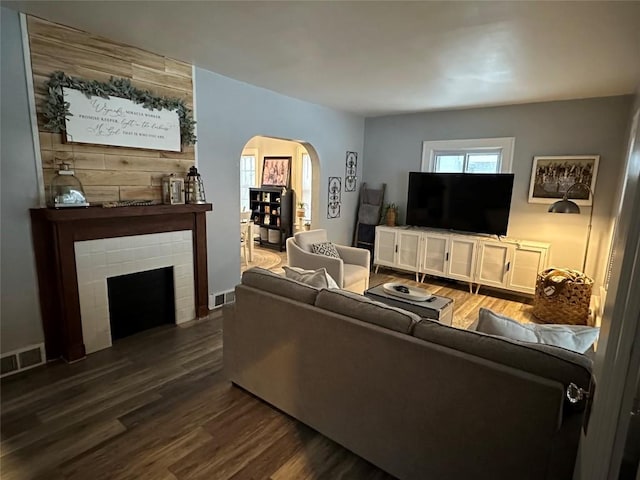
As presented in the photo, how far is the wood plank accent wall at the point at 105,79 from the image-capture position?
8.00 ft

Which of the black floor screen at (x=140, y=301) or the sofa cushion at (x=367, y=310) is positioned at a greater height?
the sofa cushion at (x=367, y=310)

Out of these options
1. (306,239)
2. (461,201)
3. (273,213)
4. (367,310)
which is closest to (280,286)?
(367,310)

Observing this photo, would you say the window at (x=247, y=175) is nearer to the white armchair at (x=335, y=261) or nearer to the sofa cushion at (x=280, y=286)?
the white armchair at (x=335, y=261)

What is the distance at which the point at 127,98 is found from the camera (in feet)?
9.38

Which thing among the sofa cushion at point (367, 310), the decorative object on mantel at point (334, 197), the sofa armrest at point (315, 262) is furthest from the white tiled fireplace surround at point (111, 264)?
the decorative object on mantel at point (334, 197)

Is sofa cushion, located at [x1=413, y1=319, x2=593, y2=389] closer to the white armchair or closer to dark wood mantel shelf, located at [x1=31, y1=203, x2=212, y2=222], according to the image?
the white armchair

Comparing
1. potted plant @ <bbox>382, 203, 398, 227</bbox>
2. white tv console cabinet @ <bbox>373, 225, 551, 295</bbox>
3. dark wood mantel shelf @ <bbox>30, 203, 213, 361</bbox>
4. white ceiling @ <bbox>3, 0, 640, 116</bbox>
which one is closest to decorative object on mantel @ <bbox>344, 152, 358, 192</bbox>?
potted plant @ <bbox>382, 203, 398, 227</bbox>

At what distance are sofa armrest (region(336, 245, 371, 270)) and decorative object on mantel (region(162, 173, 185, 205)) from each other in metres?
1.99

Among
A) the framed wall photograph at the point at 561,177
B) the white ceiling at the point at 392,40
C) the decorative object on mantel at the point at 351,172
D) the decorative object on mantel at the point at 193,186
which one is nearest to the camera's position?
the white ceiling at the point at 392,40

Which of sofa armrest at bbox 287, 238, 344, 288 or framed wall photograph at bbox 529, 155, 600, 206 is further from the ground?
framed wall photograph at bbox 529, 155, 600, 206

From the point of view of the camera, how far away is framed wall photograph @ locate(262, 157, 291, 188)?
724 cm

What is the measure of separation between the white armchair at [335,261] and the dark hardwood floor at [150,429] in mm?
1532

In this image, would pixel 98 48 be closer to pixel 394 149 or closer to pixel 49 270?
pixel 49 270

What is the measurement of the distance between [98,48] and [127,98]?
380 millimetres
